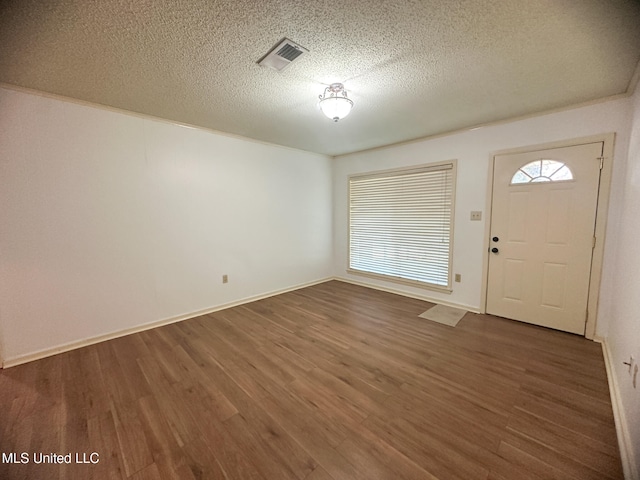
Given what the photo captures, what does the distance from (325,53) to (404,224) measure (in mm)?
2944

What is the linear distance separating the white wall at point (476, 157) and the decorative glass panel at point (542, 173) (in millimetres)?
261

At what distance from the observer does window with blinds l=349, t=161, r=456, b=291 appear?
369 centimetres

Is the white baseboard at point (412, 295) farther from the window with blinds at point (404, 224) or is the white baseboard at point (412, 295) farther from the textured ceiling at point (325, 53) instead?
the textured ceiling at point (325, 53)

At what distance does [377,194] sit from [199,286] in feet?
10.7

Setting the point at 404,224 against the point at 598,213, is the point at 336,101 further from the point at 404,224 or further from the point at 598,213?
the point at 598,213

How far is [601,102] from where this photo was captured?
2494mm

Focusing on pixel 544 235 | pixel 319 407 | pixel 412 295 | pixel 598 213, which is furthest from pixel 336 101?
pixel 412 295

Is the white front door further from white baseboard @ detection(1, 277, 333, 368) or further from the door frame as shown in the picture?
white baseboard @ detection(1, 277, 333, 368)

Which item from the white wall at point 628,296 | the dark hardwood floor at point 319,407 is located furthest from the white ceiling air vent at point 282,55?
the white wall at point 628,296

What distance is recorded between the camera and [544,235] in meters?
2.87

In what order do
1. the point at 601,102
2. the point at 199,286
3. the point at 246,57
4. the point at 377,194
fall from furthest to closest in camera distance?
the point at 377,194, the point at 199,286, the point at 601,102, the point at 246,57

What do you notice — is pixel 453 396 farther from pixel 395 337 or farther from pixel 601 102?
Answer: pixel 601 102

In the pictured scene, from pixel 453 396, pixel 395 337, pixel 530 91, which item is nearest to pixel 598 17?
pixel 530 91

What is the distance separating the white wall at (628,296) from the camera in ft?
4.62
